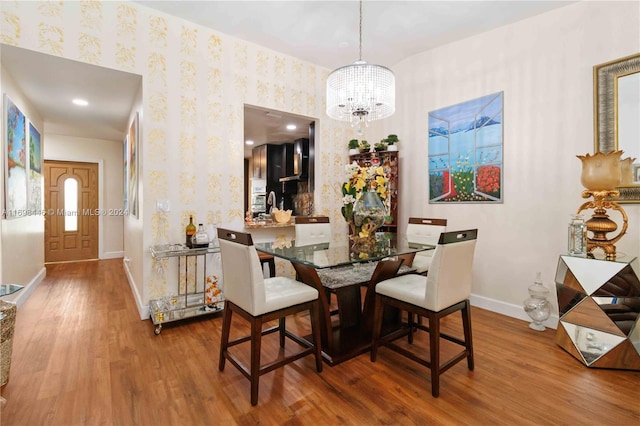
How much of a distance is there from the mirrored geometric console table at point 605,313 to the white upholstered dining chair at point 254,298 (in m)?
1.95

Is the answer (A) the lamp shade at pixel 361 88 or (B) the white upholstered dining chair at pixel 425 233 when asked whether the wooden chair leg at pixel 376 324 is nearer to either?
(B) the white upholstered dining chair at pixel 425 233

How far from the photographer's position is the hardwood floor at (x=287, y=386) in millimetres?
1658

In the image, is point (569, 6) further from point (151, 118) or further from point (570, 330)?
point (151, 118)

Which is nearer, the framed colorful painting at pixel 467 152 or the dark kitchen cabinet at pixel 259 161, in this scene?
the framed colorful painting at pixel 467 152

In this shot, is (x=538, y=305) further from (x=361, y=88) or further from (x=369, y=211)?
(x=361, y=88)

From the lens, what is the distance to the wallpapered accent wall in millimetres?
2592

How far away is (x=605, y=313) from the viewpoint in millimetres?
2154

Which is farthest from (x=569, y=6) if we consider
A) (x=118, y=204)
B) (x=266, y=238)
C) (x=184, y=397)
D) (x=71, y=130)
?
(x=118, y=204)

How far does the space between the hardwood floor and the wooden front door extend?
3.87 meters

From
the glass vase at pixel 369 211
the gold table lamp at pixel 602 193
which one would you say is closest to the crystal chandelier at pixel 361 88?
the glass vase at pixel 369 211

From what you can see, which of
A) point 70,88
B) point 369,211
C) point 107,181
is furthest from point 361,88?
point 107,181

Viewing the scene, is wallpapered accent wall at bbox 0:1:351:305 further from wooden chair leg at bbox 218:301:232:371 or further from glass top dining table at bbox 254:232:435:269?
wooden chair leg at bbox 218:301:232:371

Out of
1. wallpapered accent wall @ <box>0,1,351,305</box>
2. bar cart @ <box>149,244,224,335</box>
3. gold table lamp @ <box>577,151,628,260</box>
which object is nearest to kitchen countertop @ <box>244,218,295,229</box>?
wallpapered accent wall @ <box>0,1,351,305</box>

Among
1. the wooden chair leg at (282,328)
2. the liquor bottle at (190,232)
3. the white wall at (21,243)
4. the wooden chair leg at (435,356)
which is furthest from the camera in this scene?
the liquor bottle at (190,232)
